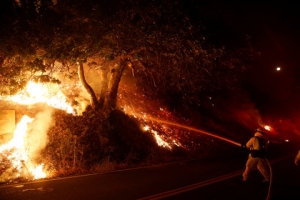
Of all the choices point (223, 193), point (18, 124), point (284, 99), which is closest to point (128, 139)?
point (18, 124)

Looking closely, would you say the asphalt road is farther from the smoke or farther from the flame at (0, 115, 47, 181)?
the smoke

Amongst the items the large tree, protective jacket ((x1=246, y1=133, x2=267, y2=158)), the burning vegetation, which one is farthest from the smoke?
protective jacket ((x1=246, y1=133, x2=267, y2=158))

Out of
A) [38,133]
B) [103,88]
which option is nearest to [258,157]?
[38,133]

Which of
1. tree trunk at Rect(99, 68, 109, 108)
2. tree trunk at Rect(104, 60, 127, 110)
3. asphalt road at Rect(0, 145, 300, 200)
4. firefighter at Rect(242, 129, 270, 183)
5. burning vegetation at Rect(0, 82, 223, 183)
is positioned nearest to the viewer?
asphalt road at Rect(0, 145, 300, 200)

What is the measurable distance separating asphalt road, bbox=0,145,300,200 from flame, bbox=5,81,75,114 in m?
6.78

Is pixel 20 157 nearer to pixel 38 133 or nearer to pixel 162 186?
pixel 38 133

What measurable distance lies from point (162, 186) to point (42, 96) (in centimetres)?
982

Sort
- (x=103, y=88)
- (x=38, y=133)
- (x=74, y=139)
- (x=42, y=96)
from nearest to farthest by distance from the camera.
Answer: (x=38, y=133) → (x=74, y=139) → (x=42, y=96) → (x=103, y=88)

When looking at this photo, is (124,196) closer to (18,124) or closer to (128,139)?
(18,124)

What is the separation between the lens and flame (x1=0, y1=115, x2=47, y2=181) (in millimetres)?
10656

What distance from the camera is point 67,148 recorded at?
Result: 1297 centimetres

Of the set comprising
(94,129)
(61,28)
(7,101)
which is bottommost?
(94,129)

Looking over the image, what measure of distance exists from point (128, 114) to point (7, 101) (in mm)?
6989

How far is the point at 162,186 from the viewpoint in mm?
9305
